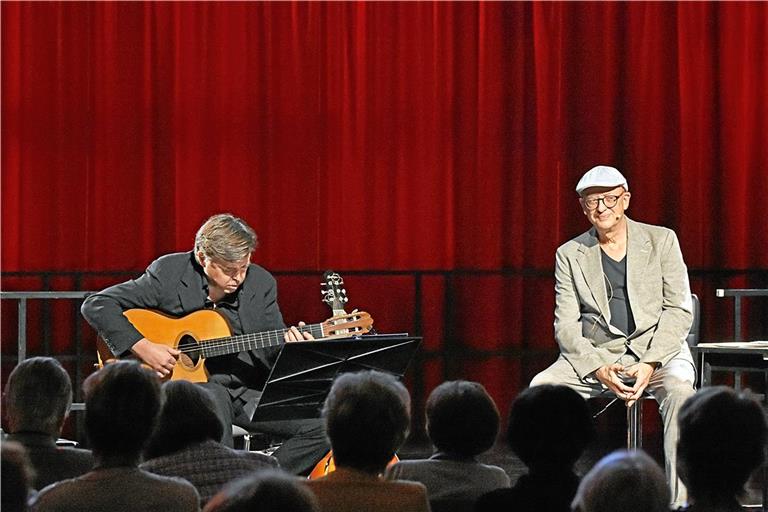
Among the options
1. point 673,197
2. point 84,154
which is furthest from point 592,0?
point 84,154

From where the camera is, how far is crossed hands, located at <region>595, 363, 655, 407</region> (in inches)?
166

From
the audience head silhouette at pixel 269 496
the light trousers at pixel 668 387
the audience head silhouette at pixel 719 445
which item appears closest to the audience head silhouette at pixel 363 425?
the audience head silhouette at pixel 719 445

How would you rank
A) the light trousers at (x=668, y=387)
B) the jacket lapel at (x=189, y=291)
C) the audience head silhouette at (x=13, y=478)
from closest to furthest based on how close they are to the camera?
the audience head silhouette at (x=13, y=478) → the light trousers at (x=668, y=387) → the jacket lapel at (x=189, y=291)

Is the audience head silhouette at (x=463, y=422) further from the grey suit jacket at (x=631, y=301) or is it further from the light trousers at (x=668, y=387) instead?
the grey suit jacket at (x=631, y=301)

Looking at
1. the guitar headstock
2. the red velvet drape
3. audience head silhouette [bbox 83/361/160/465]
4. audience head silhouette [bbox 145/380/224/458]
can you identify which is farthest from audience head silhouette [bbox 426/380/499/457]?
the red velvet drape

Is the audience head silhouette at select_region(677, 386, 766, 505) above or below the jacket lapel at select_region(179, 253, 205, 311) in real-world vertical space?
below

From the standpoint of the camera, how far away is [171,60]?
6914 millimetres

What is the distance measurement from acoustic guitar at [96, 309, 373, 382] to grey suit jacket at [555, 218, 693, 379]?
804 millimetres

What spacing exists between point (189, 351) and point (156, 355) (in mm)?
129

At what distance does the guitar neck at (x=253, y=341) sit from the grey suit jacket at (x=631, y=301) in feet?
3.21

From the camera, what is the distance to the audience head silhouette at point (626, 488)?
1785 mm

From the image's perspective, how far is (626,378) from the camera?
170 inches

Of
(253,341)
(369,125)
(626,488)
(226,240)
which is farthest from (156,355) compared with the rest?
(369,125)

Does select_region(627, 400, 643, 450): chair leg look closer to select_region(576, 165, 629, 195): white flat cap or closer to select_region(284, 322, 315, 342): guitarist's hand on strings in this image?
select_region(576, 165, 629, 195): white flat cap
